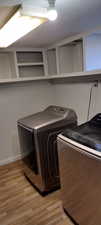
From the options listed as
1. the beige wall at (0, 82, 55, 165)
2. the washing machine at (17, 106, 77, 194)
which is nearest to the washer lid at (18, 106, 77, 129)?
the washing machine at (17, 106, 77, 194)

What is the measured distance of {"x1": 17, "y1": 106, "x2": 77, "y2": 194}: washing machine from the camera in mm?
2033

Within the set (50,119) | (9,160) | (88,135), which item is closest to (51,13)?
(88,135)

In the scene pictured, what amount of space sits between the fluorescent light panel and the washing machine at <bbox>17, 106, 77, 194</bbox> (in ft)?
3.35

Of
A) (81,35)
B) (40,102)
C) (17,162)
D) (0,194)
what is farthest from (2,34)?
(17,162)

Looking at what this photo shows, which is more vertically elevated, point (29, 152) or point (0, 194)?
point (29, 152)

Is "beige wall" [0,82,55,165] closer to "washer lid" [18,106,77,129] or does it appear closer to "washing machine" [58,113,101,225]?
"washer lid" [18,106,77,129]

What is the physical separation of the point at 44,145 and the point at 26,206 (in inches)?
29.8

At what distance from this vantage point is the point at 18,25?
Answer: 4.77 ft

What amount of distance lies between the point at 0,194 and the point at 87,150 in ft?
5.28

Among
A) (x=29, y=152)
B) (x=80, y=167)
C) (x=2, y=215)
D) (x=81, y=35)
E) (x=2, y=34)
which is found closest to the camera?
(x=80, y=167)

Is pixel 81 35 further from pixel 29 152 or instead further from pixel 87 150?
pixel 29 152

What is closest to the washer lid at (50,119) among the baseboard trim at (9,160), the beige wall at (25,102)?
the beige wall at (25,102)

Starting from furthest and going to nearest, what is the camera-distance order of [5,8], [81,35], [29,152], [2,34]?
[29,152] → [81,35] → [2,34] → [5,8]

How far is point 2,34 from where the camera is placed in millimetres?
1688
